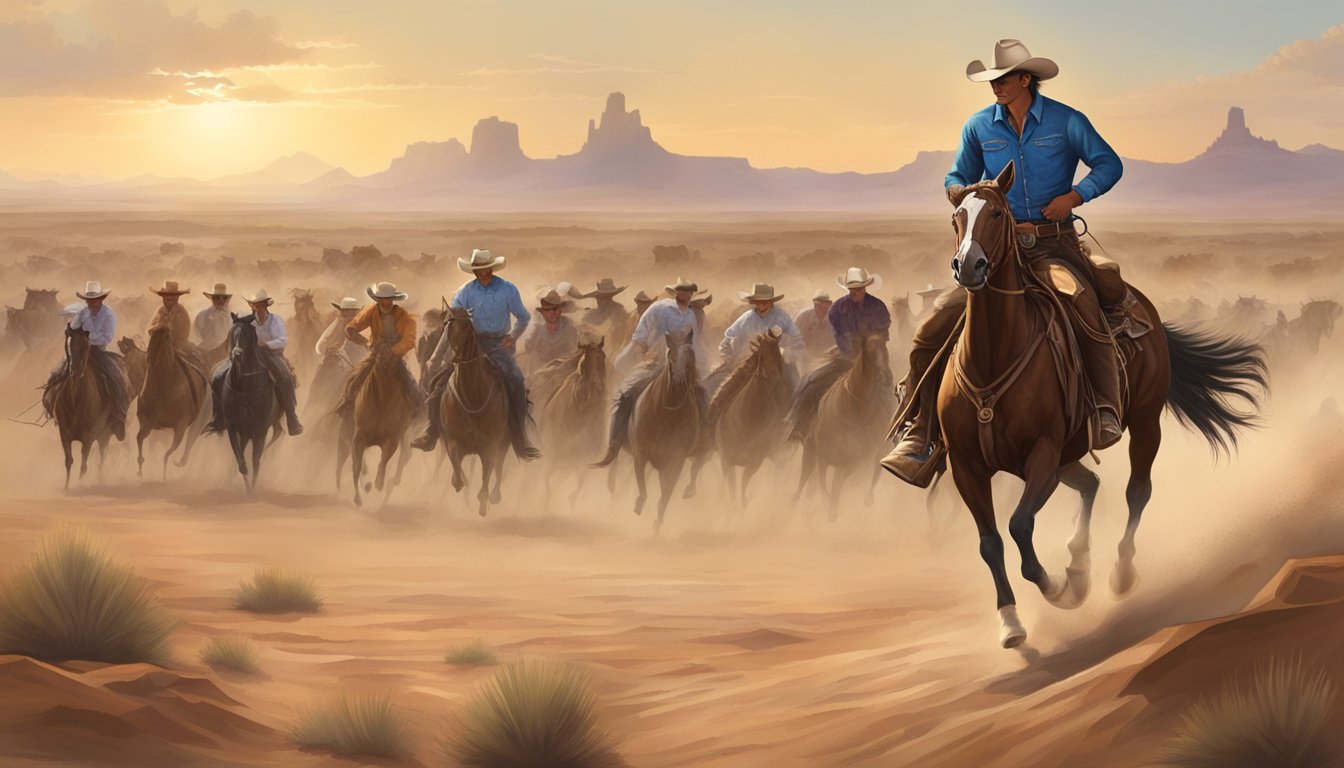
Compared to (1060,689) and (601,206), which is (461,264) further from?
(601,206)

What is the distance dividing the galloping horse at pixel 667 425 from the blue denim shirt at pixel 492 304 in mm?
1540

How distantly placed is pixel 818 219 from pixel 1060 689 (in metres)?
97.7

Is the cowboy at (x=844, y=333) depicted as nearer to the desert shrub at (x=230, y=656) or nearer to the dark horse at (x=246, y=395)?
the dark horse at (x=246, y=395)

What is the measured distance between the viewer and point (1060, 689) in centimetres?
895

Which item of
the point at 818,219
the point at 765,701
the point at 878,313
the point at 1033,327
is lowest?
the point at 765,701

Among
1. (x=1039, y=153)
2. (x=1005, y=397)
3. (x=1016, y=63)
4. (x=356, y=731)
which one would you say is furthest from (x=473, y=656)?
(x=1016, y=63)

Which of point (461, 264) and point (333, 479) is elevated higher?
point (461, 264)

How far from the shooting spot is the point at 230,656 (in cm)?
1114

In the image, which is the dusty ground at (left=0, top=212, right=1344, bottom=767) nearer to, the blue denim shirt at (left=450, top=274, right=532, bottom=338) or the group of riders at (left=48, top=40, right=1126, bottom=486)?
the group of riders at (left=48, top=40, right=1126, bottom=486)

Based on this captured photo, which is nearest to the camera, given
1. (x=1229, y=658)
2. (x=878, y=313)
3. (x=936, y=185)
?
(x=1229, y=658)

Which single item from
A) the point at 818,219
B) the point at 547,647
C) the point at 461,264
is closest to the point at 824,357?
the point at 461,264

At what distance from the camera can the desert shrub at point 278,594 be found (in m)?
13.9

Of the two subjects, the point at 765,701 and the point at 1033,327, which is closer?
the point at 1033,327

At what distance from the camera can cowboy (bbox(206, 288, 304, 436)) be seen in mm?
19719
